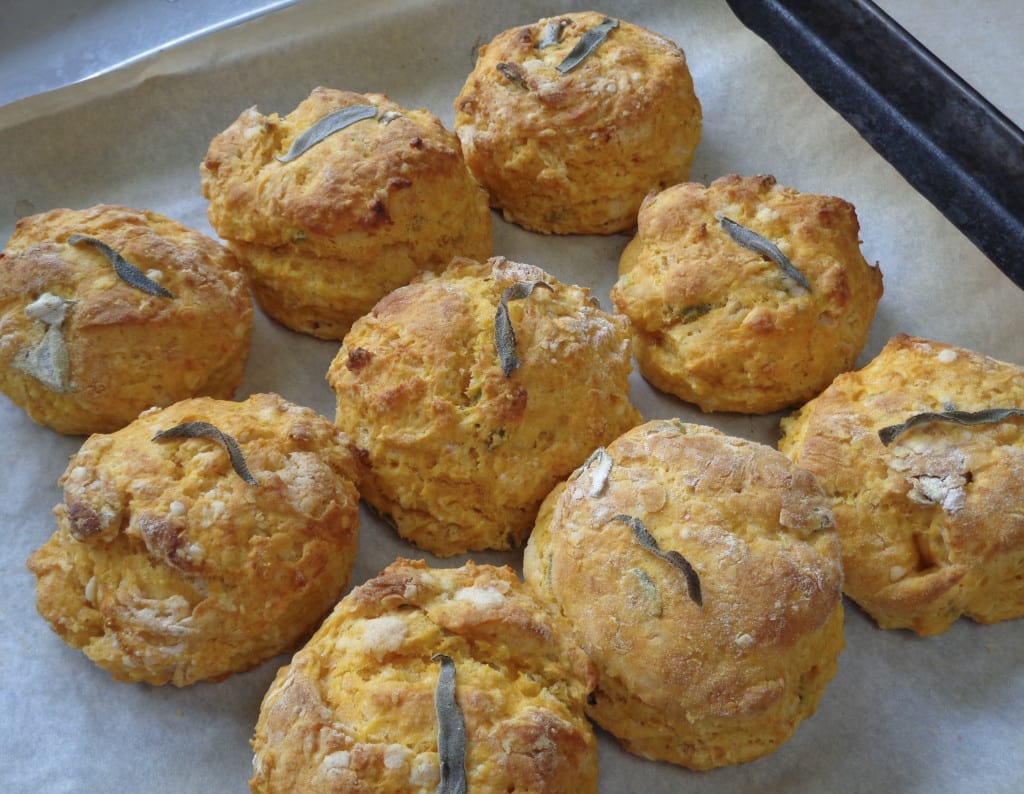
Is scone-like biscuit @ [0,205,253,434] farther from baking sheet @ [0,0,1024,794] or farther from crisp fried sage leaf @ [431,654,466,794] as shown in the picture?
crisp fried sage leaf @ [431,654,466,794]

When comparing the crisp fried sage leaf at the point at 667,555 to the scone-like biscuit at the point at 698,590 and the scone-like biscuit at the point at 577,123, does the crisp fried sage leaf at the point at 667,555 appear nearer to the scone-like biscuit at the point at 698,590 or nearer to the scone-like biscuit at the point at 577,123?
the scone-like biscuit at the point at 698,590

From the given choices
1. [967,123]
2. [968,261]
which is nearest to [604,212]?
[968,261]

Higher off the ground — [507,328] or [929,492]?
[507,328]

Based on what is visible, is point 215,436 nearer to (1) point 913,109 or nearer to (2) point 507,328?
(2) point 507,328

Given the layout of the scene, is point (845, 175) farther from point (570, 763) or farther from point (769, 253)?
point (570, 763)

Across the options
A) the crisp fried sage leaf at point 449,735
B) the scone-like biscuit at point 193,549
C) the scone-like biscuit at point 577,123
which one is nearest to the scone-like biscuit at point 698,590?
the crisp fried sage leaf at point 449,735

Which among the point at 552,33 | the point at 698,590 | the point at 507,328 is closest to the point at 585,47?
the point at 552,33
